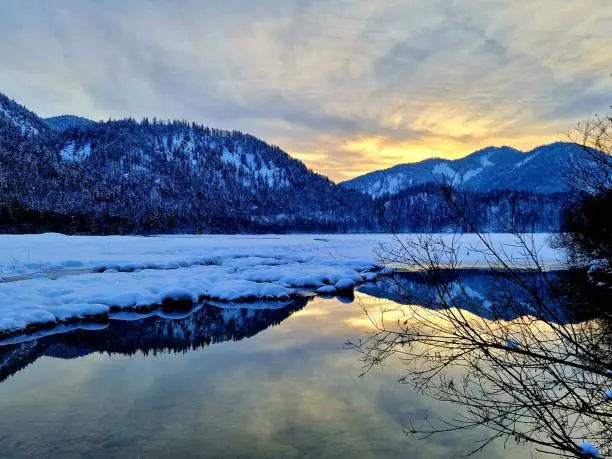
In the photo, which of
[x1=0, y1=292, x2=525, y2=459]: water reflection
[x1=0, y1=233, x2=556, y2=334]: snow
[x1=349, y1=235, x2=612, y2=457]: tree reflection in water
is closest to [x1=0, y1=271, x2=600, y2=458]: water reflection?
[x1=0, y1=292, x2=525, y2=459]: water reflection

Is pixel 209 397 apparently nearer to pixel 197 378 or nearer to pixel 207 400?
pixel 207 400

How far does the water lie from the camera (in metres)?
6.07

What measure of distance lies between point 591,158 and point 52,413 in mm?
8459

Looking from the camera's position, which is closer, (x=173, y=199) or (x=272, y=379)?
(x=272, y=379)

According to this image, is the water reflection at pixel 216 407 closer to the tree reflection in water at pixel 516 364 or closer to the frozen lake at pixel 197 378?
the frozen lake at pixel 197 378

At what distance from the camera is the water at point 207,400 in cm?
607

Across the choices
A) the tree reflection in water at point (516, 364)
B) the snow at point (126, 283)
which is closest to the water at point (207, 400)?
the tree reflection in water at point (516, 364)

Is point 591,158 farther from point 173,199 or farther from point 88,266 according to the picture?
point 173,199

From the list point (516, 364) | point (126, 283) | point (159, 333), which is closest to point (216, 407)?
point (516, 364)

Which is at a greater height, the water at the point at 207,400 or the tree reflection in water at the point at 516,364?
the tree reflection in water at the point at 516,364

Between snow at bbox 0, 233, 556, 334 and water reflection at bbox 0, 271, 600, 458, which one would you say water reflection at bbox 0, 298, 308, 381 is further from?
snow at bbox 0, 233, 556, 334

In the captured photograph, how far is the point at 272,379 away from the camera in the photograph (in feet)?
29.2

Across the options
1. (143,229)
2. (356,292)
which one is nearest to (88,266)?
(356,292)

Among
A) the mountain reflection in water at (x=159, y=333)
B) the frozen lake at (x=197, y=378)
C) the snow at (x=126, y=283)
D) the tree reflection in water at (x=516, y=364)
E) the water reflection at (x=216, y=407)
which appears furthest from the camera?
the snow at (x=126, y=283)
